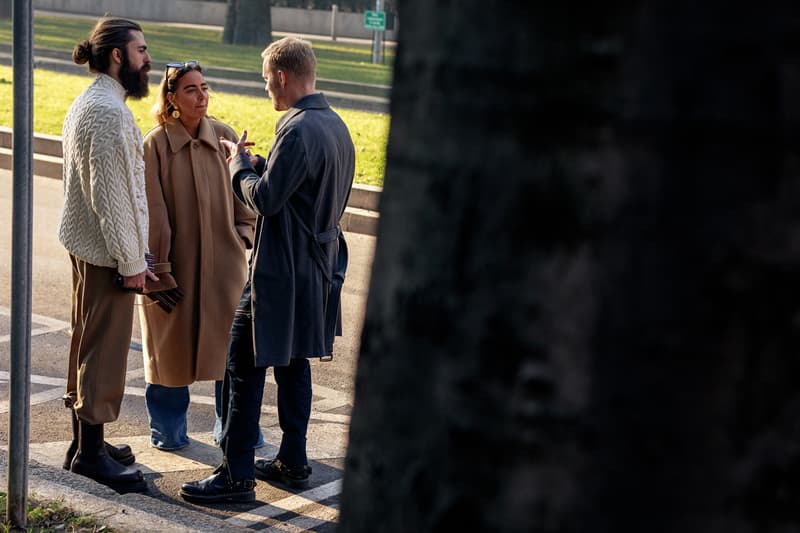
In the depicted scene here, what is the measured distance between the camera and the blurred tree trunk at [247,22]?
38281mm

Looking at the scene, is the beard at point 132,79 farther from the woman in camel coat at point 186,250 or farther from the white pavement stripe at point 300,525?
the white pavement stripe at point 300,525

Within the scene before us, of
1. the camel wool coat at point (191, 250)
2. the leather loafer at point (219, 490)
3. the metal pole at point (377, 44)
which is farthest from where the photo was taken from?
the metal pole at point (377, 44)

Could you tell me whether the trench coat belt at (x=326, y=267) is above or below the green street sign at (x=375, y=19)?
below

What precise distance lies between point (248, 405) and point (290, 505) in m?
0.44

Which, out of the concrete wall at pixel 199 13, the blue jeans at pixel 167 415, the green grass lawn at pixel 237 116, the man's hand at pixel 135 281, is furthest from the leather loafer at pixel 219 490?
the concrete wall at pixel 199 13

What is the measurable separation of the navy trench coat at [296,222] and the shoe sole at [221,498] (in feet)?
1.76

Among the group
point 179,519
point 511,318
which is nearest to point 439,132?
point 511,318

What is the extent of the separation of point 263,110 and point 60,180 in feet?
18.6

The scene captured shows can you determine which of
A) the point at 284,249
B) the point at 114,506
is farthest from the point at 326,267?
the point at 114,506

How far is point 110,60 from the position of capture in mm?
4941

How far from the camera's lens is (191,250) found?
17.6 feet

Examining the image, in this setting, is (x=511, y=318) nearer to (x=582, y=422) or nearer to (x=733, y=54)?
(x=582, y=422)

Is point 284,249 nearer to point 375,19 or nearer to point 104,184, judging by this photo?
point 104,184

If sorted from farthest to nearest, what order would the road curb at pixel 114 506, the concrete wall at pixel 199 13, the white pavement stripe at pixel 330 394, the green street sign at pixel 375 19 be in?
1. the concrete wall at pixel 199 13
2. the green street sign at pixel 375 19
3. the white pavement stripe at pixel 330 394
4. the road curb at pixel 114 506
